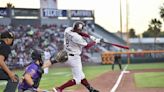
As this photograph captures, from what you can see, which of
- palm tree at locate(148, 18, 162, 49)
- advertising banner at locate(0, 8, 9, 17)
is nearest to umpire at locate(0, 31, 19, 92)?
advertising banner at locate(0, 8, 9, 17)

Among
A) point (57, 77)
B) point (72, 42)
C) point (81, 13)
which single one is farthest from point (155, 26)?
point (72, 42)

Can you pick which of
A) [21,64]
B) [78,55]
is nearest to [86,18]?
[21,64]

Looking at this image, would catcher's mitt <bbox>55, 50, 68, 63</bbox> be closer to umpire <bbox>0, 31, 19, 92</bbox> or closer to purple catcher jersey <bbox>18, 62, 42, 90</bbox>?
umpire <bbox>0, 31, 19, 92</bbox>

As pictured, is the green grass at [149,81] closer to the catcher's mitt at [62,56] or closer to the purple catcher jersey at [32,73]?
the catcher's mitt at [62,56]

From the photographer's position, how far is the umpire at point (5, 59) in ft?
28.9

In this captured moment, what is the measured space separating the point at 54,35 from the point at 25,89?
45.6 meters

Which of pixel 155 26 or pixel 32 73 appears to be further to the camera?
pixel 155 26

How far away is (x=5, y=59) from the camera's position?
902cm

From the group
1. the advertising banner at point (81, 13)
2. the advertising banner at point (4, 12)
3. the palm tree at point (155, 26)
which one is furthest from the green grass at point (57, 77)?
the palm tree at point (155, 26)

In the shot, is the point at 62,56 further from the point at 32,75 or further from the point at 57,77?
the point at 57,77

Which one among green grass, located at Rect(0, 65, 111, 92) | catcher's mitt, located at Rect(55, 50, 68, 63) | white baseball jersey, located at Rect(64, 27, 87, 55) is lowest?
green grass, located at Rect(0, 65, 111, 92)

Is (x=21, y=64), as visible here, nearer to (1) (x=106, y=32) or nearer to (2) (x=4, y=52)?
(1) (x=106, y=32)

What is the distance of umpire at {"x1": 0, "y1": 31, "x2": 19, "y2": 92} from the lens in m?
8.80

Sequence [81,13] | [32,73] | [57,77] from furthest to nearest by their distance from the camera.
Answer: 1. [81,13]
2. [57,77]
3. [32,73]
